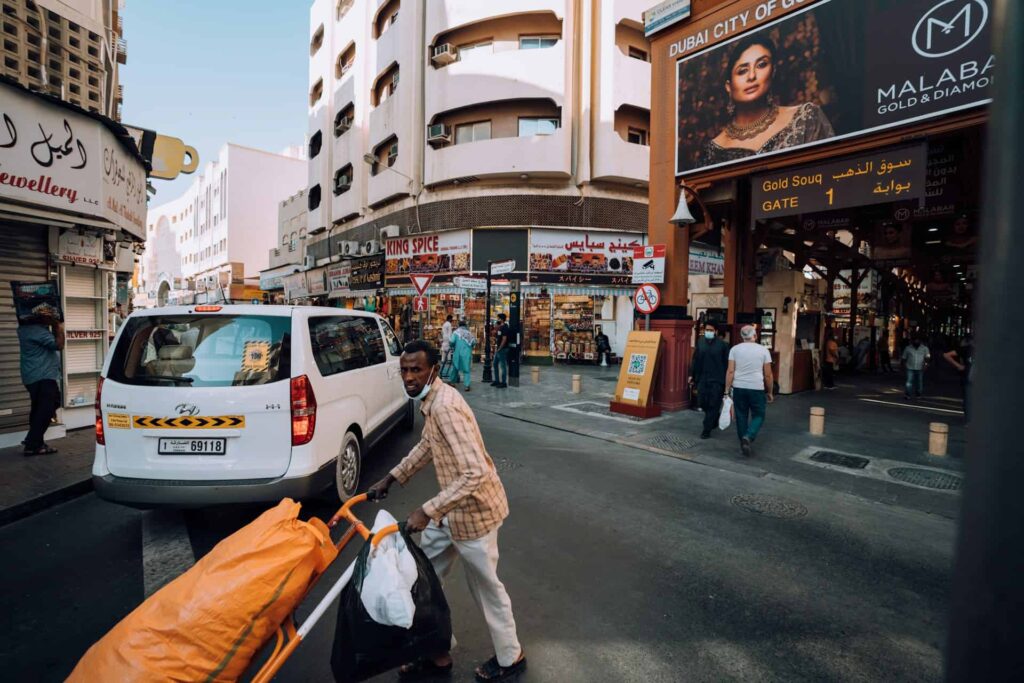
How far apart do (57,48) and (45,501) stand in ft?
24.1

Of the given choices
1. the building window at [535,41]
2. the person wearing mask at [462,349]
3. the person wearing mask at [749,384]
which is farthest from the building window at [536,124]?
the person wearing mask at [749,384]

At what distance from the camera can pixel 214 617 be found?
200 centimetres

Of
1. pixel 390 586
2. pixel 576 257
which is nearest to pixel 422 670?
pixel 390 586

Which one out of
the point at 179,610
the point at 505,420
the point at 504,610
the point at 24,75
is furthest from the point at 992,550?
the point at 24,75

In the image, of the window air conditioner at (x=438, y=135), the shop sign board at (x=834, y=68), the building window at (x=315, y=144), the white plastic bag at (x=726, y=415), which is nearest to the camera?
the shop sign board at (x=834, y=68)

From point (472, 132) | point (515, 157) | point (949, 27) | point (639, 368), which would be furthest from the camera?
point (472, 132)

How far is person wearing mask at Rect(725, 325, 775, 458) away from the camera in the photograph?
23.9ft

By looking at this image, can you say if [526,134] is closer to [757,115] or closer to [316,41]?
[757,115]

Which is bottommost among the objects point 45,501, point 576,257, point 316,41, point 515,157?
point 45,501

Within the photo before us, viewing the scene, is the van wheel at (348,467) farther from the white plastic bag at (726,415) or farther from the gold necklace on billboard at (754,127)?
the gold necklace on billboard at (754,127)

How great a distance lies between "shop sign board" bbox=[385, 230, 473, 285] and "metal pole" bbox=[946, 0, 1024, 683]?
800 inches

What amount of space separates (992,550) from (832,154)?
31.0 feet

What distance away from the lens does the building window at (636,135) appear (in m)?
21.2

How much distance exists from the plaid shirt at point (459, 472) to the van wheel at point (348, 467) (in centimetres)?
247
